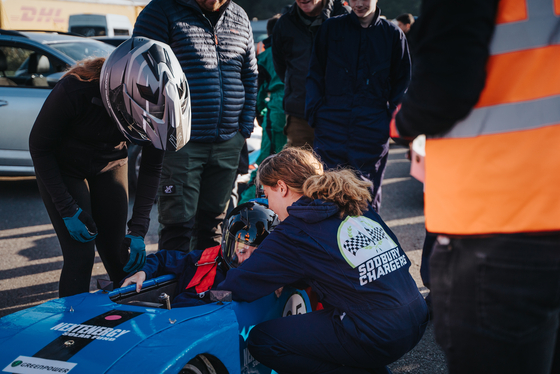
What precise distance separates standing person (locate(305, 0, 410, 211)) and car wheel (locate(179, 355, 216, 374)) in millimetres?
1923

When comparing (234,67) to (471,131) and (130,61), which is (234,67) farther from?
(471,131)

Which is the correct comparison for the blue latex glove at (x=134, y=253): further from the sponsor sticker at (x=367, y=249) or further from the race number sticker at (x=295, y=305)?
the sponsor sticker at (x=367, y=249)

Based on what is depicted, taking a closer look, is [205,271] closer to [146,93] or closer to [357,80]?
[146,93]

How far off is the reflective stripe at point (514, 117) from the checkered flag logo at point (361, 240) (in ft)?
2.93

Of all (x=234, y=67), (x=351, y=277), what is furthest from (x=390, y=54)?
(x=351, y=277)

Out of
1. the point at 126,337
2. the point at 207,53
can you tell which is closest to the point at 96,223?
the point at 126,337

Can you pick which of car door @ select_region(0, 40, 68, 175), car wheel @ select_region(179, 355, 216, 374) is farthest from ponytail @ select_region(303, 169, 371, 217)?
car door @ select_region(0, 40, 68, 175)

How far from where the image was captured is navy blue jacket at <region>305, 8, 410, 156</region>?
10.9ft

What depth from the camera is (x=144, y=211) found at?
8.46 ft

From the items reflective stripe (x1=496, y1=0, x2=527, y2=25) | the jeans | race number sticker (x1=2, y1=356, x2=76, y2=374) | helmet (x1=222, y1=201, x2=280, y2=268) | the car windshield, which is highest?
reflective stripe (x1=496, y1=0, x2=527, y2=25)

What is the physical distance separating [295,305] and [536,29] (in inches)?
68.9

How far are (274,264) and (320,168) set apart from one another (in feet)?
1.91

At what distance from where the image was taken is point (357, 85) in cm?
333

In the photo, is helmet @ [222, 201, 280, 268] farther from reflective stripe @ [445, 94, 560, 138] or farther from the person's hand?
reflective stripe @ [445, 94, 560, 138]
